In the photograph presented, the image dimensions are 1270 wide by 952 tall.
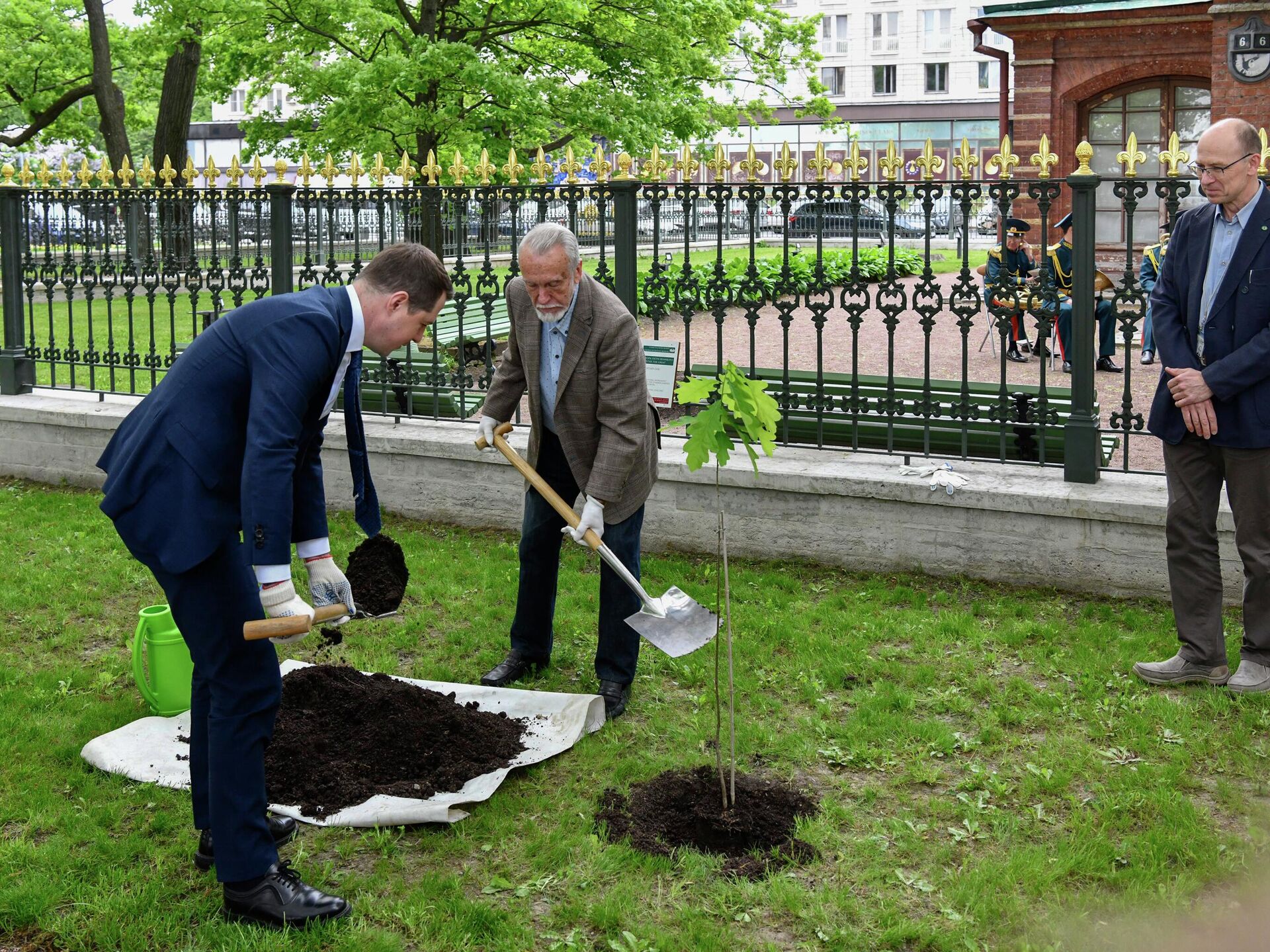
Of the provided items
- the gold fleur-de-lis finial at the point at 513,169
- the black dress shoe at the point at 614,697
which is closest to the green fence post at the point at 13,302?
the gold fleur-de-lis finial at the point at 513,169

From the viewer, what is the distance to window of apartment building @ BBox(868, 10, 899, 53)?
210 feet

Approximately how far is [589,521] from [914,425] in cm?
308

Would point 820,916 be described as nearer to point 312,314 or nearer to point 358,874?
point 358,874

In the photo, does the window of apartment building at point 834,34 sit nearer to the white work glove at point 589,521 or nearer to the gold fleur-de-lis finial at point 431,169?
the gold fleur-de-lis finial at point 431,169

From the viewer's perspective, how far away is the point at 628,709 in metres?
5.51

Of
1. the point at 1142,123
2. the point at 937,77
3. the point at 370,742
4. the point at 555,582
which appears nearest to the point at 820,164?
the point at 555,582

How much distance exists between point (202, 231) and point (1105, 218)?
1386 cm

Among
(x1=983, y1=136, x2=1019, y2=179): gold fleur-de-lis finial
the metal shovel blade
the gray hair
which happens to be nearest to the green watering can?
Answer: the metal shovel blade

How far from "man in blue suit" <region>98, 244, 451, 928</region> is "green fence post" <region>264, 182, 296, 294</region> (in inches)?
196

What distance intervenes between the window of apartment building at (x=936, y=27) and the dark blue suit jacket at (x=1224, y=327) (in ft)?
201

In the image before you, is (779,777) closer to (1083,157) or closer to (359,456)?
(359,456)

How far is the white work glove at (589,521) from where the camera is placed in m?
4.91

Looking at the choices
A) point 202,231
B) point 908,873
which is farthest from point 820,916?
point 202,231

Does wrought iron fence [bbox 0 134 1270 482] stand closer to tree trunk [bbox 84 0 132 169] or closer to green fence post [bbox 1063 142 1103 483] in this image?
green fence post [bbox 1063 142 1103 483]
